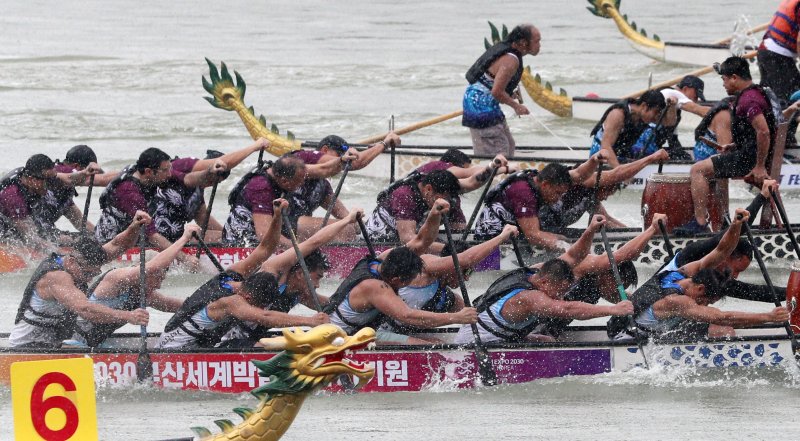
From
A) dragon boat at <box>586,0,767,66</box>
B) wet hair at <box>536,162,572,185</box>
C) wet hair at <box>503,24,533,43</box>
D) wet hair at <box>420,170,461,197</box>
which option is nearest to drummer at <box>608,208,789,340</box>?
wet hair at <box>536,162,572,185</box>

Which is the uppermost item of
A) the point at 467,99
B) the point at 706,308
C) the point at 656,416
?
the point at 467,99

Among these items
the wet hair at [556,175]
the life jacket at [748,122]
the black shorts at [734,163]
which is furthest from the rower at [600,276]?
the life jacket at [748,122]

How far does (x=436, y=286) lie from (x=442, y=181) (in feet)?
4.16

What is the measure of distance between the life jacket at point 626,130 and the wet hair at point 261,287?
449 cm

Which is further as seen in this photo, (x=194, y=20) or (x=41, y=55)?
(x=194, y=20)

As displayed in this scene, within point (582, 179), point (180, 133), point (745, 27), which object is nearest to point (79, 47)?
point (180, 133)

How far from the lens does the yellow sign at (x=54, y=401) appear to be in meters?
5.14

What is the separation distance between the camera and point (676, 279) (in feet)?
25.7

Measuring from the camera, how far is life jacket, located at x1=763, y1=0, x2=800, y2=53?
12.7 metres

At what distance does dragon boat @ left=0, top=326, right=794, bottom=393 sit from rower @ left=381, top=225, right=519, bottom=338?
35cm

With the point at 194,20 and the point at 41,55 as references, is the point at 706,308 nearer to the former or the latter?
the point at 41,55

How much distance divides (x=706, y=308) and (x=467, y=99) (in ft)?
16.6

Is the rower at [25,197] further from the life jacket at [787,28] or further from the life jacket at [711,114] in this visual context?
the life jacket at [787,28]

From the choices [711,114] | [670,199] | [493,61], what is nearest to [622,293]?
[670,199]
